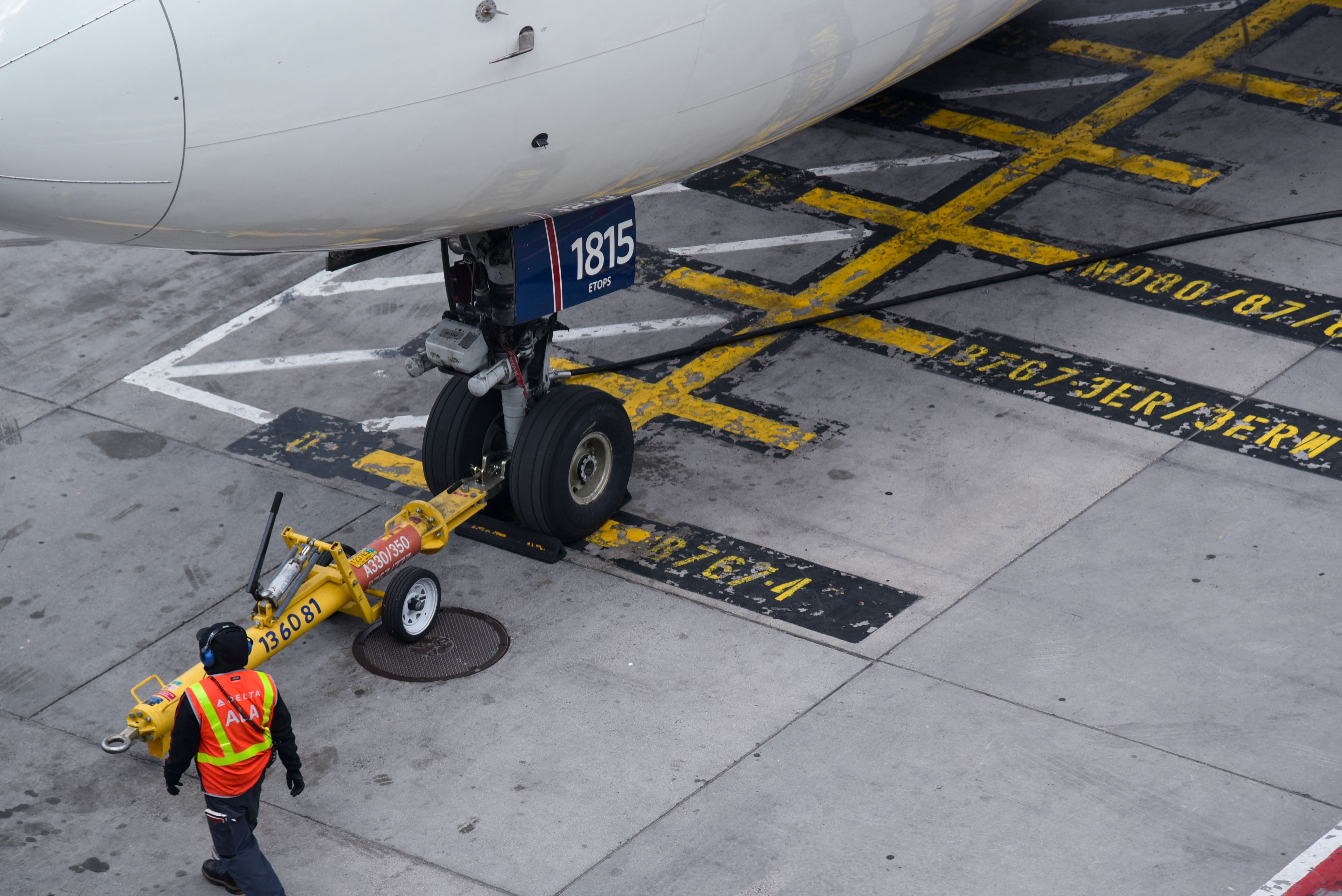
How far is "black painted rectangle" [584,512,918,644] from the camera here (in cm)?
929

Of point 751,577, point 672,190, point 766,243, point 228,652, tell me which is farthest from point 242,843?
point 672,190

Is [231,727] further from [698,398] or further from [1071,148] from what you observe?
[1071,148]

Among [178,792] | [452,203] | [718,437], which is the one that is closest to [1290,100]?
[718,437]

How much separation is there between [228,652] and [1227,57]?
11.9m

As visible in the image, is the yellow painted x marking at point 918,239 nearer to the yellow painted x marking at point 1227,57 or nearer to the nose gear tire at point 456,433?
the yellow painted x marking at point 1227,57

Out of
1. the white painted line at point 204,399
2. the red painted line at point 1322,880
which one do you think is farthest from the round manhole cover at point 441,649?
the red painted line at point 1322,880

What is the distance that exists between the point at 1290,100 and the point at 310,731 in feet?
34.4

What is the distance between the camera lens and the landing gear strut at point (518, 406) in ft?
29.9

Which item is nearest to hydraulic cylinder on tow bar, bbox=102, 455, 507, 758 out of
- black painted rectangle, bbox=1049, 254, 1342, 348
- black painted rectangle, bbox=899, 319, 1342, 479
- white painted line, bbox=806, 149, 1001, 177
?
black painted rectangle, bbox=899, 319, 1342, 479

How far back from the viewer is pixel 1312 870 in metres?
7.44

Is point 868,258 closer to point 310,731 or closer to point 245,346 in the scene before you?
point 245,346

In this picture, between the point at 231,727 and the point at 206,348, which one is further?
the point at 206,348

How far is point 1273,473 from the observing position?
1037cm

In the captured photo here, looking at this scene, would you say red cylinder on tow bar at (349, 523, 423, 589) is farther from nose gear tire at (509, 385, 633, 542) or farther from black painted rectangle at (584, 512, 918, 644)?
black painted rectangle at (584, 512, 918, 644)
